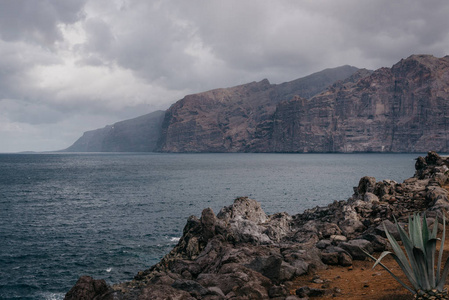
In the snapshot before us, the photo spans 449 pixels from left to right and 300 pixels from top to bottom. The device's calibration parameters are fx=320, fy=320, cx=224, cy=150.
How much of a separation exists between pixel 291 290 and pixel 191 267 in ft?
15.6

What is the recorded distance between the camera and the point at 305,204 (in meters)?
46.8

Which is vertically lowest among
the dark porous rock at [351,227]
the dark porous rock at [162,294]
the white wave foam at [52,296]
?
the white wave foam at [52,296]

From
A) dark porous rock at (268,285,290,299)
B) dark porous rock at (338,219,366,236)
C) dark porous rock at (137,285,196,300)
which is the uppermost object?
dark porous rock at (137,285,196,300)

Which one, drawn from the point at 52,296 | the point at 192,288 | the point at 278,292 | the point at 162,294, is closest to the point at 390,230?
the point at 278,292

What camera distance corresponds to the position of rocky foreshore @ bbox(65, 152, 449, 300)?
8086 millimetres

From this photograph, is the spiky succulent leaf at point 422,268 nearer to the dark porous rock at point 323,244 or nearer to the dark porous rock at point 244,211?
the dark porous rock at point 323,244

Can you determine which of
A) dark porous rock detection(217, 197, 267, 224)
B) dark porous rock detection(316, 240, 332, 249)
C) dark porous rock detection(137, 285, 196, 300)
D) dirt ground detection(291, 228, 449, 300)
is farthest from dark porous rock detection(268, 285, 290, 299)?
dark porous rock detection(217, 197, 267, 224)

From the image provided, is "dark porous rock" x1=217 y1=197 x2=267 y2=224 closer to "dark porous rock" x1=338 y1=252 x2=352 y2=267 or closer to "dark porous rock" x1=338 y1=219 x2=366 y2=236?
"dark porous rock" x1=338 y1=219 x2=366 y2=236

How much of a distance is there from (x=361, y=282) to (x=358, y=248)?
2.31 meters

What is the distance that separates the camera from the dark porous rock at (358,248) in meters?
10.9

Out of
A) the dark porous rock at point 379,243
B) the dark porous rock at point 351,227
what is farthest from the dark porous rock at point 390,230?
the dark porous rock at point 351,227

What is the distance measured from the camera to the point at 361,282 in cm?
881

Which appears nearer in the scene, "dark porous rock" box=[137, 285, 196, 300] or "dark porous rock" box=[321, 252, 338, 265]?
"dark porous rock" box=[137, 285, 196, 300]

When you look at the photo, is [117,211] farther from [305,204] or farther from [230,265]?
[230,265]
